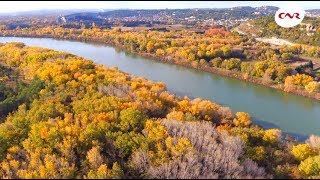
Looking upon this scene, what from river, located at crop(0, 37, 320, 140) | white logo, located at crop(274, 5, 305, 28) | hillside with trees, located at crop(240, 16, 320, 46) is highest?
white logo, located at crop(274, 5, 305, 28)

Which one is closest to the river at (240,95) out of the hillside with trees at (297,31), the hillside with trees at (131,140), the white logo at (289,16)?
the hillside with trees at (131,140)

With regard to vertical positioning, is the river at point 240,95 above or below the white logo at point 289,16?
below

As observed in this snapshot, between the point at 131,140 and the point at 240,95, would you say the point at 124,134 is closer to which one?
the point at 131,140

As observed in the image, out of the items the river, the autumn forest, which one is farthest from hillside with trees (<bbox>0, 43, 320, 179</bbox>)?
the river

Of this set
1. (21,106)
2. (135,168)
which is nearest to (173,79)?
(21,106)

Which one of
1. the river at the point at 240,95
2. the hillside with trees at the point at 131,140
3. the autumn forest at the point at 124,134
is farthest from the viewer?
the river at the point at 240,95

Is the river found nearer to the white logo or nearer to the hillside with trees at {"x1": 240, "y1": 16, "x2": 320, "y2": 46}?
the white logo

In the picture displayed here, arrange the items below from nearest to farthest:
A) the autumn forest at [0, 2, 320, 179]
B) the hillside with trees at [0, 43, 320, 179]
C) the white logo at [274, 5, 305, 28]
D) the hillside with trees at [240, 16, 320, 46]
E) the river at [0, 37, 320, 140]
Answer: the white logo at [274, 5, 305, 28] → the hillside with trees at [0, 43, 320, 179] → the autumn forest at [0, 2, 320, 179] → the river at [0, 37, 320, 140] → the hillside with trees at [240, 16, 320, 46]

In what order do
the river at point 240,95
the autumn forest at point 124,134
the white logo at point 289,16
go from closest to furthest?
the white logo at point 289,16 → the autumn forest at point 124,134 → the river at point 240,95

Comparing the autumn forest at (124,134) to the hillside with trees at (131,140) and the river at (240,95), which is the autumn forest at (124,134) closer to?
the hillside with trees at (131,140)

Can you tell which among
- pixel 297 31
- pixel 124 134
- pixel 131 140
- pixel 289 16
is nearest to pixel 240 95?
pixel 124 134
